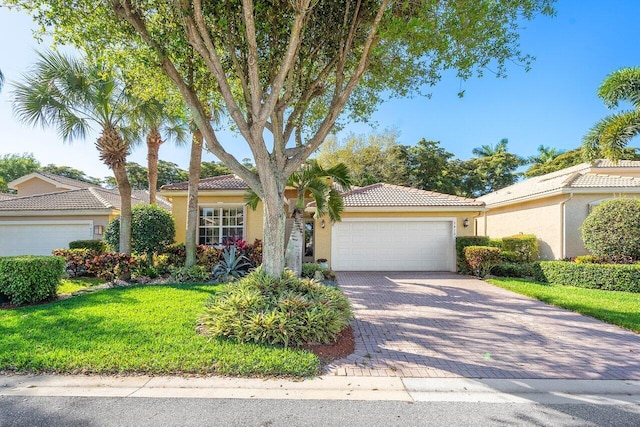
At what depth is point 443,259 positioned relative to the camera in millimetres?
13867

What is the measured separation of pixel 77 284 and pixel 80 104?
5.93 meters

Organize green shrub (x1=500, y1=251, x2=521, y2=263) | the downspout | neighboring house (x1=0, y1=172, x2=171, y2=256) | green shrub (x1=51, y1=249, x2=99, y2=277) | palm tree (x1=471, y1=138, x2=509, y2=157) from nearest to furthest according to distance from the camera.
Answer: green shrub (x1=51, y1=249, x2=99, y2=277)
the downspout
green shrub (x1=500, y1=251, x2=521, y2=263)
neighboring house (x1=0, y1=172, x2=171, y2=256)
palm tree (x1=471, y1=138, x2=509, y2=157)

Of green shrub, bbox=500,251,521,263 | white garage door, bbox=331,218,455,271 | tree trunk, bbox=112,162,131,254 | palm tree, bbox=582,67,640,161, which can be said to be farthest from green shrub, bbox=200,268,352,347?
palm tree, bbox=582,67,640,161

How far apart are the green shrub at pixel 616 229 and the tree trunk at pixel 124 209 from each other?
54.6ft

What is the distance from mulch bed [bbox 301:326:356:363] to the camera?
4.66 m

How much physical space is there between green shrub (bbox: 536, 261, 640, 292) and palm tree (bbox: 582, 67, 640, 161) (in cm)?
502

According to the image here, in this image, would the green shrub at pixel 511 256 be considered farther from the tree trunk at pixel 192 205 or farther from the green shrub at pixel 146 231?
the green shrub at pixel 146 231

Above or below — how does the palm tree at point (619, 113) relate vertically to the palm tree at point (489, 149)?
below

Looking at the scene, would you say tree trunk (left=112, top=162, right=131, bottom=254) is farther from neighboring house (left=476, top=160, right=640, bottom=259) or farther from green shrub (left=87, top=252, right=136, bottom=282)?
neighboring house (left=476, top=160, right=640, bottom=259)

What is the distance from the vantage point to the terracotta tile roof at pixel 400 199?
13560 mm

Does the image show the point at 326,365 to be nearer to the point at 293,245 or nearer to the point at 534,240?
the point at 293,245

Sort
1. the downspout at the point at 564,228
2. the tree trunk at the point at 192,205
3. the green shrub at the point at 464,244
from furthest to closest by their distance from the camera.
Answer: the downspout at the point at 564,228, the green shrub at the point at 464,244, the tree trunk at the point at 192,205

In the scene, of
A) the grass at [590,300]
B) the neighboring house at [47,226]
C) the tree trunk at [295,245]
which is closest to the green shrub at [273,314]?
the tree trunk at [295,245]

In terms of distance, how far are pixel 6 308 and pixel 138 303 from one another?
10.3 feet
